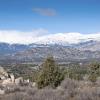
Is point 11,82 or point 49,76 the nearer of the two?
point 49,76

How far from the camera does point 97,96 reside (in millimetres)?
20719

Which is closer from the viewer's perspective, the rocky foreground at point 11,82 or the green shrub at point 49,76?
the green shrub at point 49,76

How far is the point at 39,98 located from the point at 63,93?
3.28 metres

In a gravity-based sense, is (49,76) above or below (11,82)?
above

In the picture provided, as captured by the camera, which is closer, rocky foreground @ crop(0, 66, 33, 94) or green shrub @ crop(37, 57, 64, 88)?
green shrub @ crop(37, 57, 64, 88)

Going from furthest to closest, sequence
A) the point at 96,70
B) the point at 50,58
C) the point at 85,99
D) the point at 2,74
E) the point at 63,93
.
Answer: the point at 2,74
the point at 96,70
the point at 50,58
the point at 63,93
the point at 85,99

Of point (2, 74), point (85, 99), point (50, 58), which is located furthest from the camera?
point (2, 74)

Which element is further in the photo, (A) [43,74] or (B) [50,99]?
(A) [43,74]

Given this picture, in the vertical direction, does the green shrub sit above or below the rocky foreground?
above

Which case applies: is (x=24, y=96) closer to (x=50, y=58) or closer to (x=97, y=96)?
(x=97, y=96)

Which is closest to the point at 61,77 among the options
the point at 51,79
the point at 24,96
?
the point at 51,79

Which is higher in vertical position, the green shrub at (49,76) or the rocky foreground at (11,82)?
the green shrub at (49,76)

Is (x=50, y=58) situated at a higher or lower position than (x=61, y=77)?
higher

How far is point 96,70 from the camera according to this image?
58.9m
